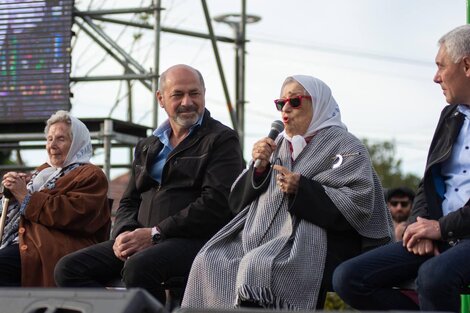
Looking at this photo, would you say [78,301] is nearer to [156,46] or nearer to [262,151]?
[262,151]

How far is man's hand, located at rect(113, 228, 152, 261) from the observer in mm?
5950

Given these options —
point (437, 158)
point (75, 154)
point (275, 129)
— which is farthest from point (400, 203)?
point (437, 158)

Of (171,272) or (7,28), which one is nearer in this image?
(171,272)

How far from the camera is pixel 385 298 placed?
5043 mm

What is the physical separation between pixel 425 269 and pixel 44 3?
16.3 feet

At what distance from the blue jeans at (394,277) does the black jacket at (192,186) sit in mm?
1094

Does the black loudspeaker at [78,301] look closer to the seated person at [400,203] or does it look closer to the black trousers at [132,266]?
the black trousers at [132,266]

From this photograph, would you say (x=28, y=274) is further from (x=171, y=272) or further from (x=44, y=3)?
(x=44, y=3)

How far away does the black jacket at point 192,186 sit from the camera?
595cm

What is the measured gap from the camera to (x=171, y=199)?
6117 millimetres

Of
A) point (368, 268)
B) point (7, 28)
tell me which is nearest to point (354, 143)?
point (368, 268)

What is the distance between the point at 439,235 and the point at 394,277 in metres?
0.28

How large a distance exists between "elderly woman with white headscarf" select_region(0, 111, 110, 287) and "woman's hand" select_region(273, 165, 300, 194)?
143 centimetres

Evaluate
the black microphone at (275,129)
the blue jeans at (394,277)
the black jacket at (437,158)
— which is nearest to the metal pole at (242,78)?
the black microphone at (275,129)
